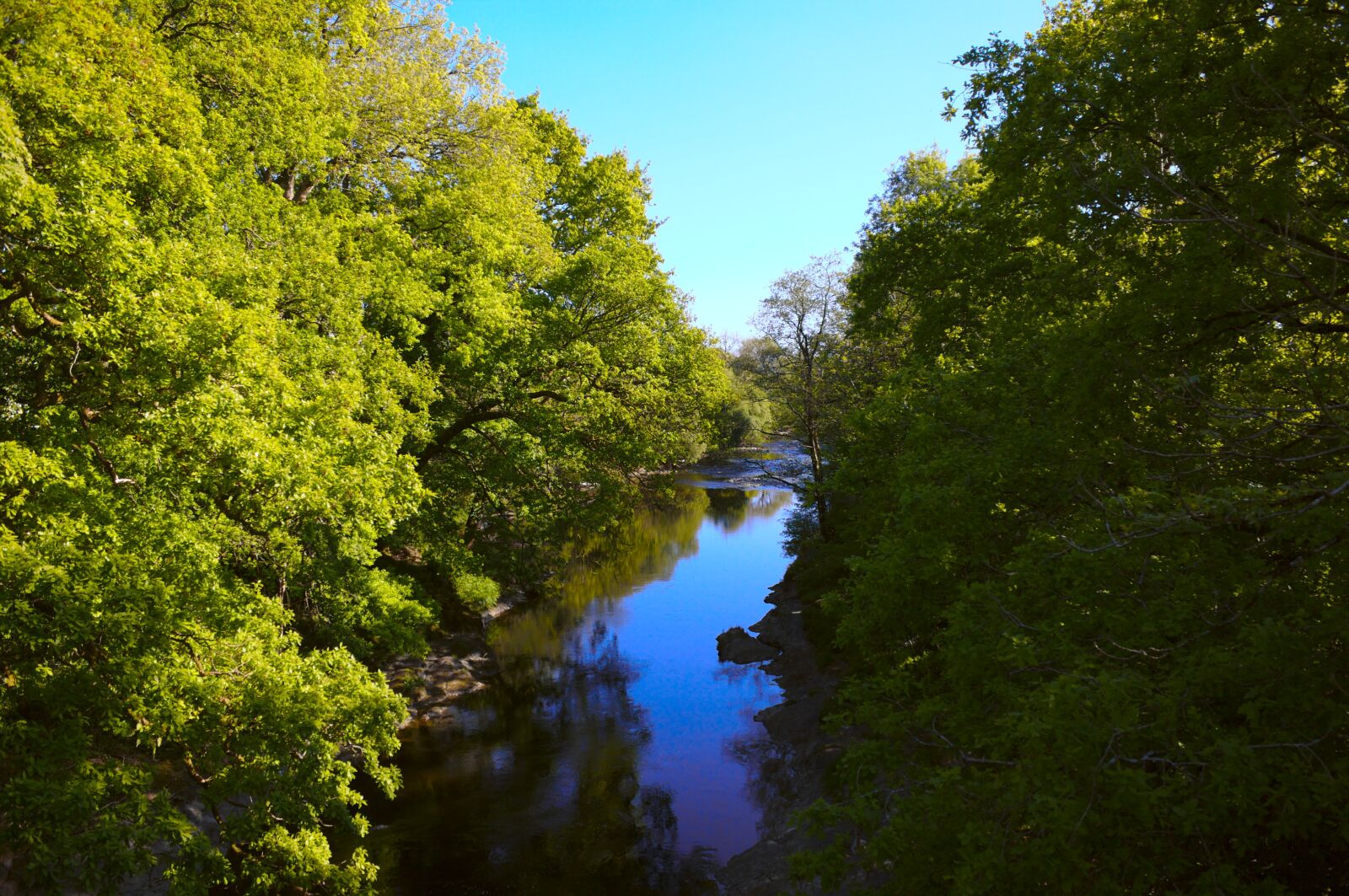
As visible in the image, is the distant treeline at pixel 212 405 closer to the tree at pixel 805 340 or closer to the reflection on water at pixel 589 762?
the reflection on water at pixel 589 762

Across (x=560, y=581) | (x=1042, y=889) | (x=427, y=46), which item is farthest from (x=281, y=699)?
(x=560, y=581)

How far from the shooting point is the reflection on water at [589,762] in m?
12.2

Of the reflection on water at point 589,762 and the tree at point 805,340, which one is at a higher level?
the tree at point 805,340

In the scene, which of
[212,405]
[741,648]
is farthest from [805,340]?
[212,405]

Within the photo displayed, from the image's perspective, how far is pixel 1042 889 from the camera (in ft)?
16.2

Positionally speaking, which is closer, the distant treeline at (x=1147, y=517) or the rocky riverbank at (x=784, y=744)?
the distant treeline at (x=1147, y=517)

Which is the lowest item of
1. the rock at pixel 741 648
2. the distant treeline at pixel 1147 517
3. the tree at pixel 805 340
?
the distant treeline at pixel 1147 517

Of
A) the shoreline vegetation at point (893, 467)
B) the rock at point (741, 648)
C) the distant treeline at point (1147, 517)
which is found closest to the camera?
the distant treeline at point (1147, 517)

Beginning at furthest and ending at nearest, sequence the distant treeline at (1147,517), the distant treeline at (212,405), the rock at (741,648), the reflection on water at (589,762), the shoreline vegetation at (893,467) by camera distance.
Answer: the rock at (741,648) < the reflection on water at (589,762) < the distant treeline at (212,405) < the shoreline vegetation at (893,467) < the distant treeline at (1147,517)

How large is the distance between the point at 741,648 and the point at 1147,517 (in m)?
18.3

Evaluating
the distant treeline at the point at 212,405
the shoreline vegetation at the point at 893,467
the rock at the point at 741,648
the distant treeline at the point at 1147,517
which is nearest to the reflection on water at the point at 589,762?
the rock at the point at 741,648

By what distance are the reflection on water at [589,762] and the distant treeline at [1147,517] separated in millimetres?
5389

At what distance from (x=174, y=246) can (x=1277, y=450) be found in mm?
11141

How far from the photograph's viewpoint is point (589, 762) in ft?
51.5
